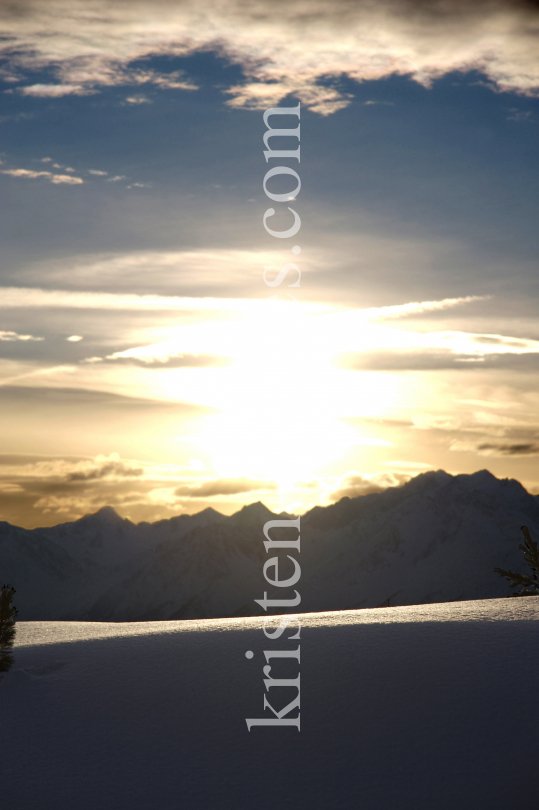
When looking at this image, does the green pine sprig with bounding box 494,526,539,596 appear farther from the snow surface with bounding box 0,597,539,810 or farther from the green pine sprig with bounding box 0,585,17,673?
the green pine sprig with bounding box 0,585,17,673

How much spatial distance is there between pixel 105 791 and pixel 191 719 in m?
2.06

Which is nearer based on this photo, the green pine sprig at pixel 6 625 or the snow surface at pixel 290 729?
the snow surface at pixel 290 729

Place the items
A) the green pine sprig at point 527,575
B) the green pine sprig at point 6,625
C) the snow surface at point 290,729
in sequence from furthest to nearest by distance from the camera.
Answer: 1. the green pine sprig at point 527,575
2. the green pine sprig at point 6,625
3. the snow surface at point 290,729

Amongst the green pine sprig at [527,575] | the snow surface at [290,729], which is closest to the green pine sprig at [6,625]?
the snow surface at [290,729]

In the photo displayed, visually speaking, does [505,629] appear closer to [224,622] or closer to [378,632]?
[378,632]

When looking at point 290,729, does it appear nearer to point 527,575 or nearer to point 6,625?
point 6,625

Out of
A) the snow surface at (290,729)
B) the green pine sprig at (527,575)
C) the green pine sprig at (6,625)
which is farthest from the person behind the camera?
the green pine sprig at (527,575)

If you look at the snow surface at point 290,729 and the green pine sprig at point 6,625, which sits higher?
the green pine sprig at point 6,625

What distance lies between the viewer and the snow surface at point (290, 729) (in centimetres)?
994

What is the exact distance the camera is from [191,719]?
11977mm

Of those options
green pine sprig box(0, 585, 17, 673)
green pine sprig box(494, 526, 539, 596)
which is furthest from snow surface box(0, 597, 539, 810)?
green pine sprig box(494, 526, 539, 596)

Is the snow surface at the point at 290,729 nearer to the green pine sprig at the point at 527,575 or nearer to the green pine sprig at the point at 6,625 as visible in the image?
the green pine sprig at the point at 6,625

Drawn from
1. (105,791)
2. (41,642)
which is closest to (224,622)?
(41,642)

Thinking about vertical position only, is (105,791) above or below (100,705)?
below
